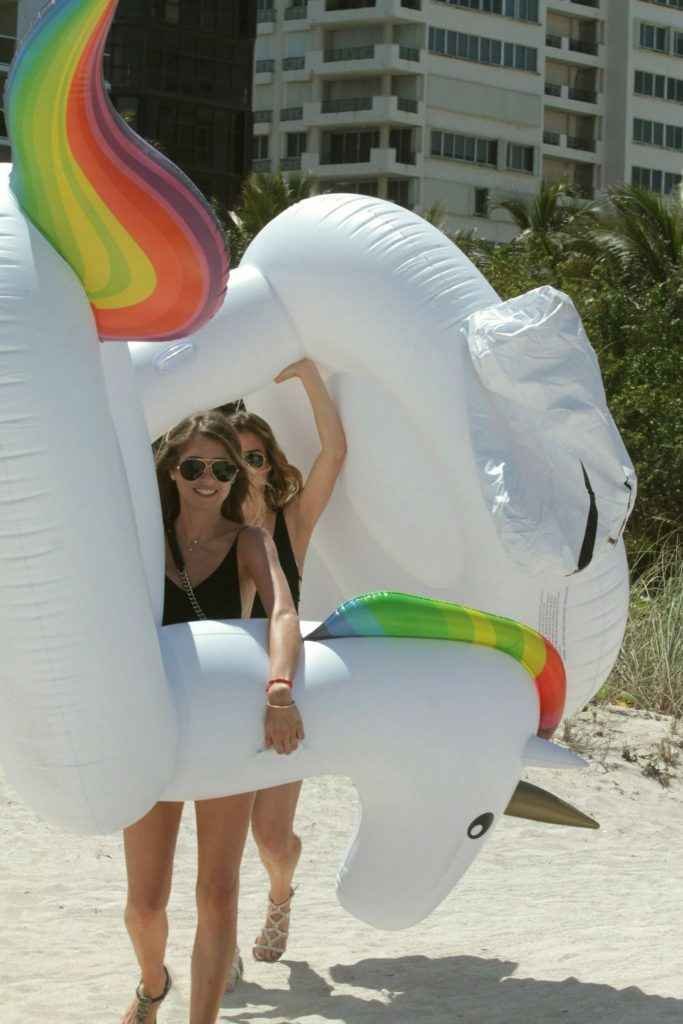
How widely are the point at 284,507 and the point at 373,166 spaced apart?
50.4 m

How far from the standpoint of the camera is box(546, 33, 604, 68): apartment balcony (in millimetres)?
58312

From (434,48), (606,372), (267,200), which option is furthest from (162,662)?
(434,48)

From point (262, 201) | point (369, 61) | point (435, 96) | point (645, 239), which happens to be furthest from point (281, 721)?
point (435, 96)

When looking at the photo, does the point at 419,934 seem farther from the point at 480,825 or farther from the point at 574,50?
the point at 574,50

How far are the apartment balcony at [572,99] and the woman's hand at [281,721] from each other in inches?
2237

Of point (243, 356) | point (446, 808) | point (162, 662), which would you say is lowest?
point (446, 808)

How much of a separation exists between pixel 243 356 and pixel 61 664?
5.73 ft

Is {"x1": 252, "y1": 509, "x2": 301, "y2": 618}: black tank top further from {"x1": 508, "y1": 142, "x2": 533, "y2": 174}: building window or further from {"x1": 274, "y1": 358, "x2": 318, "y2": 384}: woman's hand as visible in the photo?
{"x1": 508, "y1": 142, "x2": 533, "y2": 174}: building window

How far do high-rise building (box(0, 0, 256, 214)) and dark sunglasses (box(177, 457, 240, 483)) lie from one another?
39.2m

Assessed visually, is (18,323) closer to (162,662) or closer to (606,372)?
(162,662)

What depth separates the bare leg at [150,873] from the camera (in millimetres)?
3891

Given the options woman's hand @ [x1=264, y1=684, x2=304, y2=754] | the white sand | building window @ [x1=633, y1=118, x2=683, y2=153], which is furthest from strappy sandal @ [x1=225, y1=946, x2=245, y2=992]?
building window @ [x1=633, y1=118, x2=683, y2=153]

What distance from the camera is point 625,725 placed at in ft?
30.0

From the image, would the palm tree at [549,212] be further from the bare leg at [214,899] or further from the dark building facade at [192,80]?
the bare leg at [214,899]
